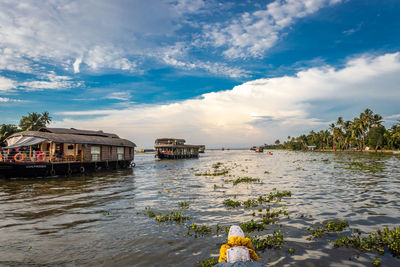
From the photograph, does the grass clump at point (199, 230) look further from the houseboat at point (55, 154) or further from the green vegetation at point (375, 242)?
the houseboat at point (55, 154)

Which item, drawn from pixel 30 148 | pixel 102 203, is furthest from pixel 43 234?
pixel 30 148

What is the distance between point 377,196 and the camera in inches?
547

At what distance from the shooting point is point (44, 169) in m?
25.2

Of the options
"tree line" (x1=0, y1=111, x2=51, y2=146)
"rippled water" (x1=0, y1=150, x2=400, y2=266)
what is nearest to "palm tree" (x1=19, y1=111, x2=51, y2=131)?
"tree line" (x1=0, y1=111, x2=51, y2=146)

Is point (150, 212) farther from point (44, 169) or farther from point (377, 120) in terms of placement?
point (377, 120)

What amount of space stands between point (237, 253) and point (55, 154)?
30220 millimetres

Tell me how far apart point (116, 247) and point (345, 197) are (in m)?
13.5

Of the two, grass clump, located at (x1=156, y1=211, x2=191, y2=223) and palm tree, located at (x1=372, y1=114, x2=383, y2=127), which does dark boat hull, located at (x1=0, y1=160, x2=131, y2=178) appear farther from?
palm tree, located at (x1=372, y1=114, x2=383, y2=127)

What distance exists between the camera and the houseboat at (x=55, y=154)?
2405 centimetres

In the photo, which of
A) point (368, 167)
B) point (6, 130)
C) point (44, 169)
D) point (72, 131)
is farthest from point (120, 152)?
point (6, 130)

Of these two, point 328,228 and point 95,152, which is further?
point 95,152

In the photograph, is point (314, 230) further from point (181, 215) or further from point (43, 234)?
point (43, 234)

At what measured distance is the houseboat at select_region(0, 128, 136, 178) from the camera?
2405 cm

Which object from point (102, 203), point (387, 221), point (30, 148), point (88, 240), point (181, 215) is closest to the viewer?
point (88, 240)
